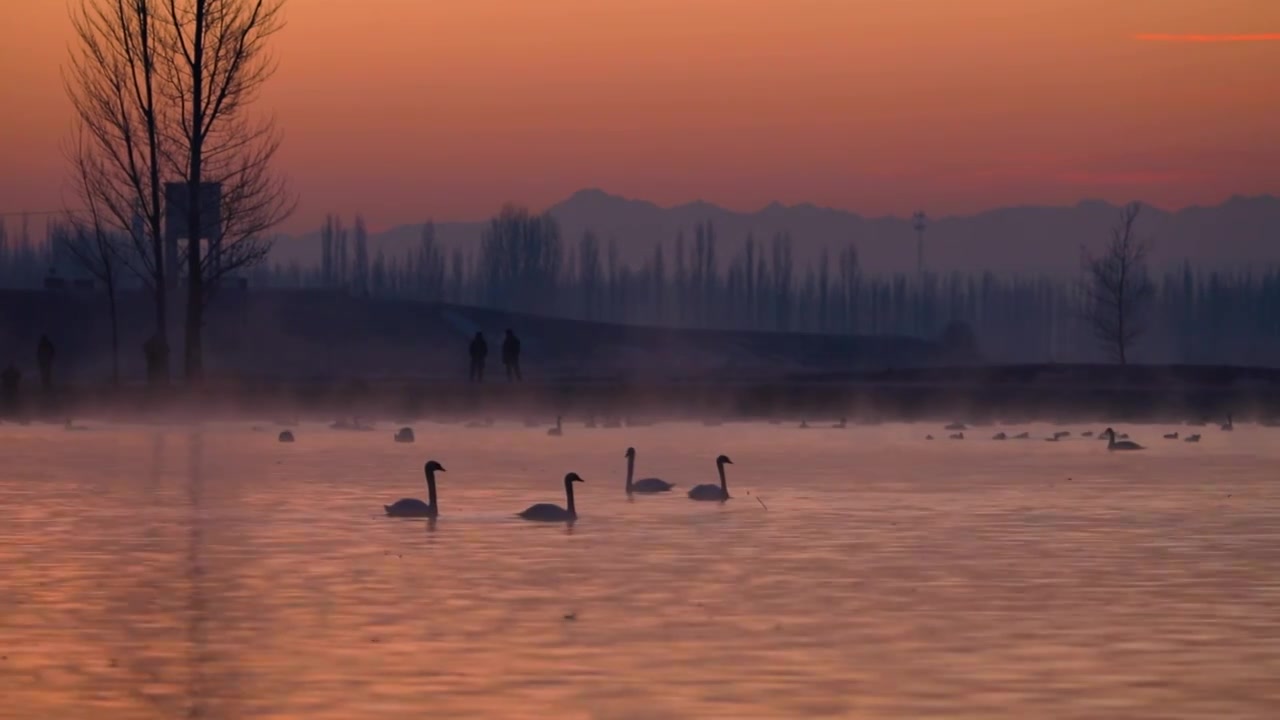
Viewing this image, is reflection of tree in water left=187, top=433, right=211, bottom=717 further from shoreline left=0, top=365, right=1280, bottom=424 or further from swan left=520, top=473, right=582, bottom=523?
shoreline left=0, top=365, right=1280, bottom=424

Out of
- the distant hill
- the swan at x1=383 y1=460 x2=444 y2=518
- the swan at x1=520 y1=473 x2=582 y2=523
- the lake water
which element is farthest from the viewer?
the distant hill

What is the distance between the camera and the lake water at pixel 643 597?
12.4 metres

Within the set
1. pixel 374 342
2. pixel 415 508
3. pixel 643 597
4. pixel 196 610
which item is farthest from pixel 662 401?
pixel 374 342

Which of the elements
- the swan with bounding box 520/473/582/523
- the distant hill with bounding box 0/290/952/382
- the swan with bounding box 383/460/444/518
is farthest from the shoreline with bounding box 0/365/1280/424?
the distant hill with bounding box 0/290/952/382

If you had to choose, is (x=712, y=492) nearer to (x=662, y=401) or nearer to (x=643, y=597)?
(x=643, y=597)

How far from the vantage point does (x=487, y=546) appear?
21.4 meters

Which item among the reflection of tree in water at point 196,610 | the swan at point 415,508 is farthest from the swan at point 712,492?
the reflection of tree in water at point 196,610

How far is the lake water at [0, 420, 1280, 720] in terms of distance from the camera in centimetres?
1241

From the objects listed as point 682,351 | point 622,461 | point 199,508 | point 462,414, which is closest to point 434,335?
point 682,351

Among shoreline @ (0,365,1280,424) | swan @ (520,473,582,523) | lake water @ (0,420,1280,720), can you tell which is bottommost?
lake water @ (0,420,1280,720)

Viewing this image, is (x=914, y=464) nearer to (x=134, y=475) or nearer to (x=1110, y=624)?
(x=134, y=475)

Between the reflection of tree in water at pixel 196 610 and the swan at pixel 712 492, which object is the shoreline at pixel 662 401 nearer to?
the reflection of tree in water at pixel 196 610

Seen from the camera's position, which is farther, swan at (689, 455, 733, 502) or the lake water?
swan at (689, 455, 733, 502)

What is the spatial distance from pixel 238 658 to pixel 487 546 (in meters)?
7.68
